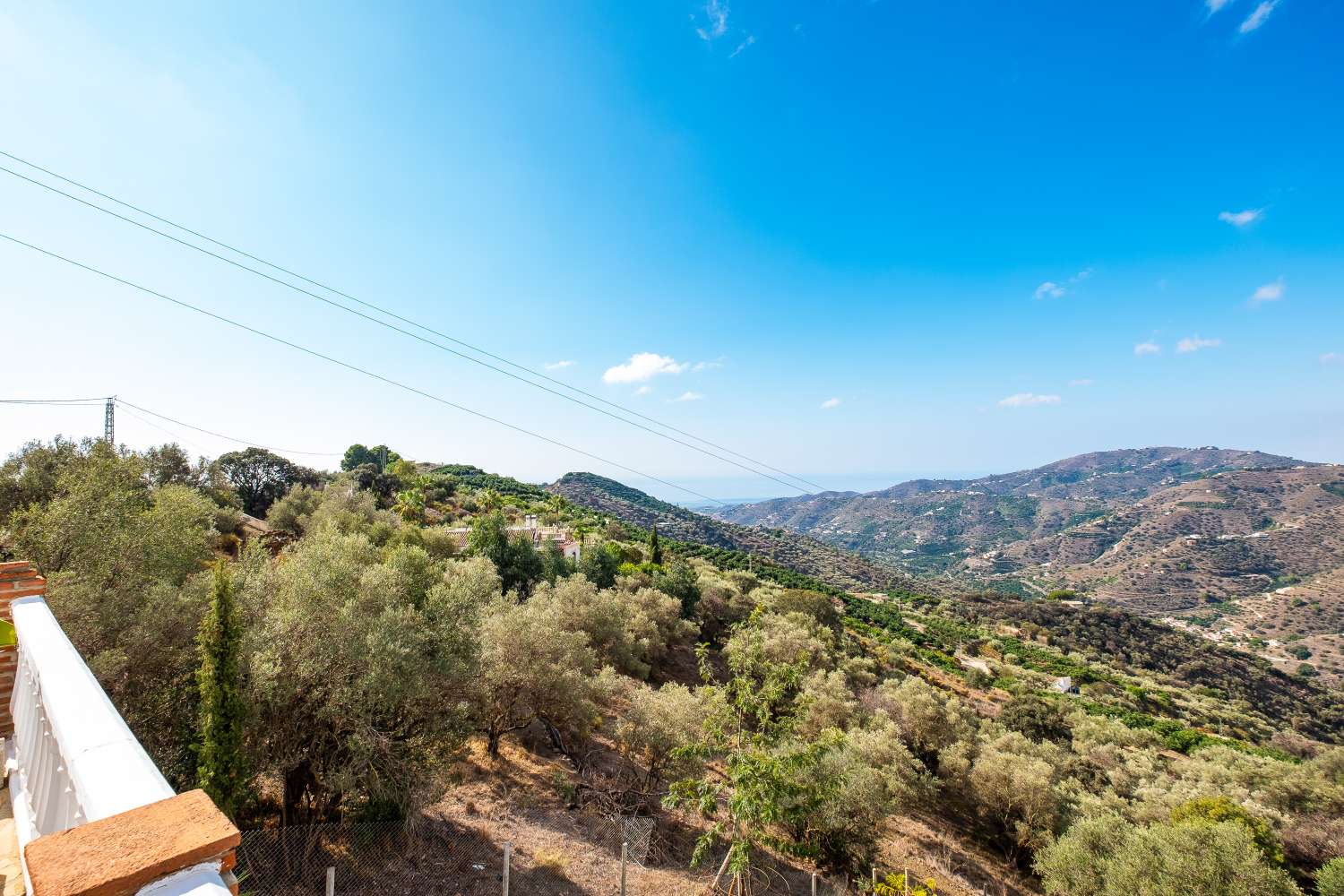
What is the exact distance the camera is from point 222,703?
8.51m

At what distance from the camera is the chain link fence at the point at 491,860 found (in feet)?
31.0

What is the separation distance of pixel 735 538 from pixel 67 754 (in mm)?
133827

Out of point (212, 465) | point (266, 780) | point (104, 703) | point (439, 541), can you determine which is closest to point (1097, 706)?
point (439, 541)

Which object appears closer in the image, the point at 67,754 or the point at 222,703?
the point at 67,754

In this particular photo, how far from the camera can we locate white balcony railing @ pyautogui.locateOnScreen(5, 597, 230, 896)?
2.15 m

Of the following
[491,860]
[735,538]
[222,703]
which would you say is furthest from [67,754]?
[735,538]

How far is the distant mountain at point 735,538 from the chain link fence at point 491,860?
280ft

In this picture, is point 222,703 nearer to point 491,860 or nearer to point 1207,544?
point 491,860

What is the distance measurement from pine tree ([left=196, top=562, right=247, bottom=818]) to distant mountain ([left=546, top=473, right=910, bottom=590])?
93.1 meters

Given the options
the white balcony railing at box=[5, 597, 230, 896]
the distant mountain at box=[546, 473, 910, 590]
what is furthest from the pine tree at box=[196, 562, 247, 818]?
the distant mountain at box=[546, 473, 910, 590]

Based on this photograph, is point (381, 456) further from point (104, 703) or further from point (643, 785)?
point (104, 703)

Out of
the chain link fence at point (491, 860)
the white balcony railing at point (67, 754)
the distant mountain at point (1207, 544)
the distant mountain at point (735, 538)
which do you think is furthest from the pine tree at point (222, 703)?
the distant mountain at point (1207, 544)

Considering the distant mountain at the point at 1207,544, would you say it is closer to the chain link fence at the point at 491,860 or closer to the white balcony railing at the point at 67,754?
the chain link fence at the point at 491,860

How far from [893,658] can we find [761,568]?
115ft
